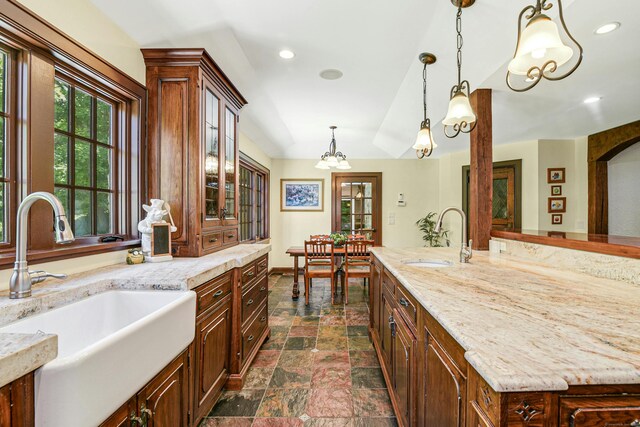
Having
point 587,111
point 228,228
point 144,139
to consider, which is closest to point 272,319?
point 228,228

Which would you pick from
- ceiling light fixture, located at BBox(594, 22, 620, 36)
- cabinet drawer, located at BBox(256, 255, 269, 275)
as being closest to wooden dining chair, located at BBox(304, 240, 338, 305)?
cabinet drawer, located at BBox(256, 255, 269, 275)

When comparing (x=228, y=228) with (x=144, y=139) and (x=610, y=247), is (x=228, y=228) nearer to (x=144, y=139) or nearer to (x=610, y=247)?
(x=144, y=139)

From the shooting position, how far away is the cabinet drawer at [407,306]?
1.33 m

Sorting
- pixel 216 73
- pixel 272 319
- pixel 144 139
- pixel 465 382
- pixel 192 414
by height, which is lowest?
pixel 272 319

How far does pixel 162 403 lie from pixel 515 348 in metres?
1.28

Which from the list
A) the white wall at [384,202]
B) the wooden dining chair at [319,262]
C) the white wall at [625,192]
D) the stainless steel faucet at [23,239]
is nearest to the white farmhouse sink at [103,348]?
the stainless steel faucet at [23,239]

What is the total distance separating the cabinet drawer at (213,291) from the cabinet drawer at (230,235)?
0.72 m

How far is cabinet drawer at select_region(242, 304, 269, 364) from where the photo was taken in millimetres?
2208

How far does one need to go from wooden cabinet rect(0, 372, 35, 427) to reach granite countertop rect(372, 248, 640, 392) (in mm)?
1051

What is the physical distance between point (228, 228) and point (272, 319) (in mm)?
1339

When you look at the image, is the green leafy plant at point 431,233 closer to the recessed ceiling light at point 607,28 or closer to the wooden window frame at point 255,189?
the wooden window frame at point 255,189

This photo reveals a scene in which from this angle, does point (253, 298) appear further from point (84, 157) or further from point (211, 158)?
point (84, 157)

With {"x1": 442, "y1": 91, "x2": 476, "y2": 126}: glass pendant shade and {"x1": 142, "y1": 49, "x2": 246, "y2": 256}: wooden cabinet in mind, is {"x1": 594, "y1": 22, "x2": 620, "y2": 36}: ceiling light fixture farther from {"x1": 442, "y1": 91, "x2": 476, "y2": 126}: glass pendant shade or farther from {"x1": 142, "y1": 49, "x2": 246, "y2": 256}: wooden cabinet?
{"x1": 142, "y1": 49, "x2": 246, "y2": 256}: wooden cabinet

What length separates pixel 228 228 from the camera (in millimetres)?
2738
